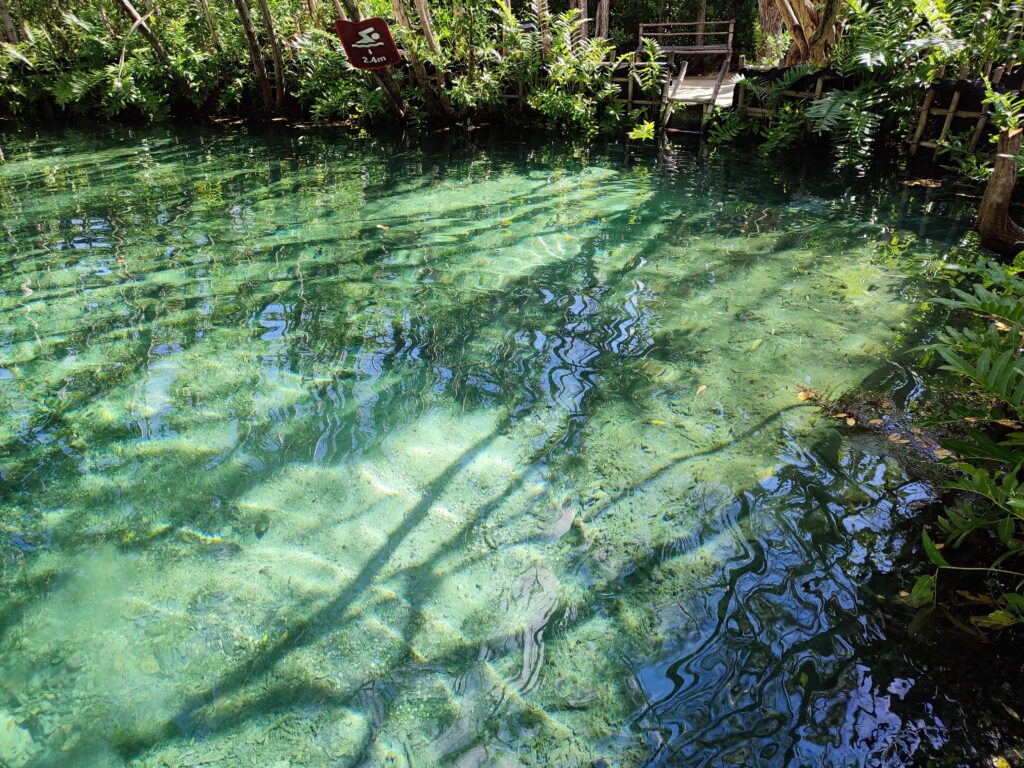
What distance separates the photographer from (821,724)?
2.36m

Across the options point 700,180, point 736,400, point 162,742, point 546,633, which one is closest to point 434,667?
point 546,633

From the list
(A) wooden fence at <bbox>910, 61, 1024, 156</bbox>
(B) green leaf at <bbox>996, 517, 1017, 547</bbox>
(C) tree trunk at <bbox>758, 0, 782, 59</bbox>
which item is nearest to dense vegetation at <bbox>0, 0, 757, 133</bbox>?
(C) tree trunk at <bbox>758, 0, 782, 59</bbox>

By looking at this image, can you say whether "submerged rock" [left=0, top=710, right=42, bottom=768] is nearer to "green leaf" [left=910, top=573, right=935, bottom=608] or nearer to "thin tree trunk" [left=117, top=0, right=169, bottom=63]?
"green leaf" [left=910, top=573, right=935, bottom=608]

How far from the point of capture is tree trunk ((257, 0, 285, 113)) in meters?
13.4

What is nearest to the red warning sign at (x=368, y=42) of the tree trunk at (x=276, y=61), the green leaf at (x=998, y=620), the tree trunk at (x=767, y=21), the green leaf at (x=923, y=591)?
the tree trunk at (x=276, y=61)

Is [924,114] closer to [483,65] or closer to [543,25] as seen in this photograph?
[543,25]

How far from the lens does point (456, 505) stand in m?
3.52

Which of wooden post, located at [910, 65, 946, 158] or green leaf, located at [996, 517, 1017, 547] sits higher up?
wooden post, located at [910, 65, 946, 158]

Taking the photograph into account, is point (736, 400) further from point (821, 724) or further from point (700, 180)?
point (700, 180)

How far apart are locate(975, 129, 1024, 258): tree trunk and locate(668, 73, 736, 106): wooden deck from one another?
5994 mm

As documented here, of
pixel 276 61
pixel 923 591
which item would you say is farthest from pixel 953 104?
pixel 276 61

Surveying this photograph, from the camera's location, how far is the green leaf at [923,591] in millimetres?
2668

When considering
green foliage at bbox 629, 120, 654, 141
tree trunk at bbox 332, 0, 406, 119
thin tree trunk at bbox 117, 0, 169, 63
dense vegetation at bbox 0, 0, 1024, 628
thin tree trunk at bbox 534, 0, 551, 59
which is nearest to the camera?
dense vegetation at bbox 0, 0, 1024, 628

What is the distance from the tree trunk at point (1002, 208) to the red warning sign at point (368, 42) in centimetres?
852
